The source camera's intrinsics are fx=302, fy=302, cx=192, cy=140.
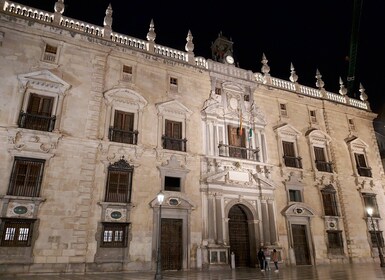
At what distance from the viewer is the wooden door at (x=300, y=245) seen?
19.2 metres

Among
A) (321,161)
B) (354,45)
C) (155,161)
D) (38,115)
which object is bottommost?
(155,161)

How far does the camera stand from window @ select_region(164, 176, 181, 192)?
17188 millimetres

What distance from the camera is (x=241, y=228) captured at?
18797mm

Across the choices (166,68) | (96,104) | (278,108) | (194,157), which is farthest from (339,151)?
(96,104)

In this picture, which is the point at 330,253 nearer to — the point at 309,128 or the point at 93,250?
the point at 309,128

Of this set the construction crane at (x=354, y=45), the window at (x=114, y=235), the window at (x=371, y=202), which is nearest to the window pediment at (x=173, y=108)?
the window at (x=114, y=235)

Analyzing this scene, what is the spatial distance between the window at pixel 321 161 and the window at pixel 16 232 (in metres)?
18.7

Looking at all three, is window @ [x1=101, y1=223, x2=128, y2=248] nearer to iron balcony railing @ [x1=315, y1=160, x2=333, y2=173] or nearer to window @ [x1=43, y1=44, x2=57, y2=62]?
window @ [x1=43, y1=44, x2=57, y2=62]

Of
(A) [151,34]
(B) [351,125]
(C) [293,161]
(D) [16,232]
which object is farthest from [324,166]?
(D) [16,232]

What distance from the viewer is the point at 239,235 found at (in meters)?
18.5

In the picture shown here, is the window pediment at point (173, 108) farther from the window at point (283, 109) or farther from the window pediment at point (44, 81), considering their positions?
the window at point (283, 109)

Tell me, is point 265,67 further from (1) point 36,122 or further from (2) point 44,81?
(1) point 36,122

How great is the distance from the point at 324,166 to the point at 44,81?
19.4 metres

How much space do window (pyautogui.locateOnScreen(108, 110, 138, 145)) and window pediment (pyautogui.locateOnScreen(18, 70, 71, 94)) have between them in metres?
3.14
